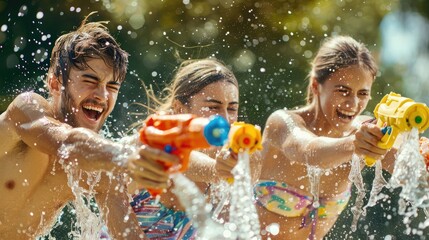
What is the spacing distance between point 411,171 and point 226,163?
709 mm

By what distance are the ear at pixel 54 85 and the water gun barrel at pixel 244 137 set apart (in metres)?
1.18

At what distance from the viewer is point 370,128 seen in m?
3.02

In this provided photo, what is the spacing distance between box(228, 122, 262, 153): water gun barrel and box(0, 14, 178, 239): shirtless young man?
61cm

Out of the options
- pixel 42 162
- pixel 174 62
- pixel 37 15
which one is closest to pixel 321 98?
pixel 42 162

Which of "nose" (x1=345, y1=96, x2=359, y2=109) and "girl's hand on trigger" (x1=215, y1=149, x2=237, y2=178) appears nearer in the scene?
"girl's hand on trigger" (x1=215, y1=149, x2=237, y2=178)

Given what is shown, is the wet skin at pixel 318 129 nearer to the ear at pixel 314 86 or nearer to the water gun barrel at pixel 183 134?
the ear at pixel 314 86

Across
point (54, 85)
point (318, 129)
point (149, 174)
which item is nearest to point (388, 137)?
A: point (149, 174)

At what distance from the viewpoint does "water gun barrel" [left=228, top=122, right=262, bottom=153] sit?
108 inches

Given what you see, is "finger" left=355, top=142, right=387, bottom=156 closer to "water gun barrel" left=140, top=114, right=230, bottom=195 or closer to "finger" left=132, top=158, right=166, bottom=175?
"water gun barrel" left=140, top=114, right=230, bottom=195

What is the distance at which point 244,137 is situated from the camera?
9.00ft

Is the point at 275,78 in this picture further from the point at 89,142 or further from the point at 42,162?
the point at 89,142

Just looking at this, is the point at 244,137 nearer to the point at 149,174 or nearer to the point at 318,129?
the point at 149,174

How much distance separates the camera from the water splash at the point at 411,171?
9.83 ft

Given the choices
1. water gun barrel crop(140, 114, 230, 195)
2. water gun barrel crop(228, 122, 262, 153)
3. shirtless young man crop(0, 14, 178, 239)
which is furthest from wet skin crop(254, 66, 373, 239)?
water gun barrel crop(140, 114, 230, 195)
